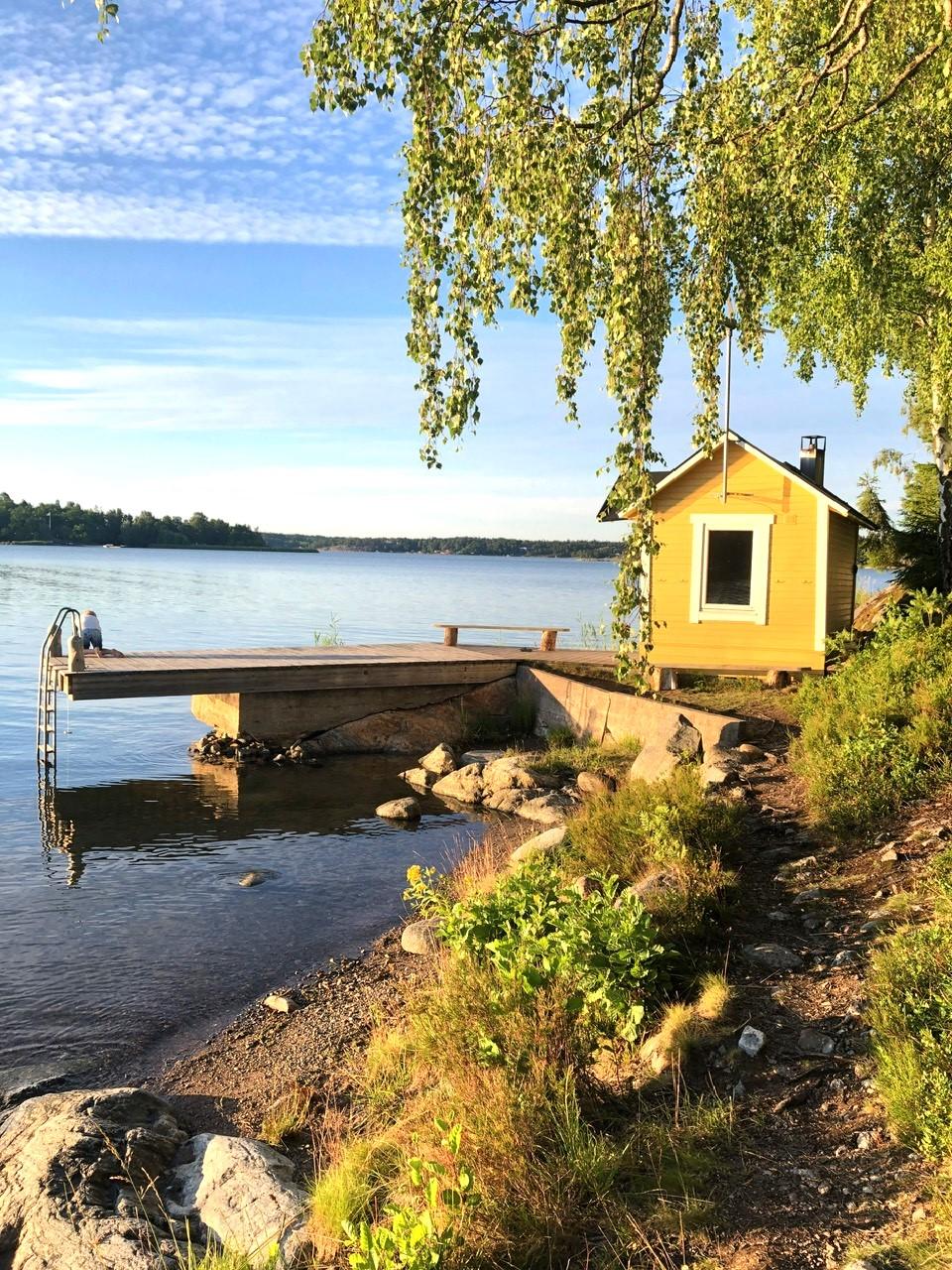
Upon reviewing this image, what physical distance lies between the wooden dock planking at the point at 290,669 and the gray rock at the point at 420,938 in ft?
24.9

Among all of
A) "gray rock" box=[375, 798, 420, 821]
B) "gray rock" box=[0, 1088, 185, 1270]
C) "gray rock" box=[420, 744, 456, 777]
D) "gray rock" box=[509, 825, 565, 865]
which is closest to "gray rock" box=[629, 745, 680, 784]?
"gray rock" box=[509, 825, 565, 865]

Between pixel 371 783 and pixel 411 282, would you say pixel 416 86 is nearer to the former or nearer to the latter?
pixel 411 282

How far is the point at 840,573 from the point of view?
15.8m

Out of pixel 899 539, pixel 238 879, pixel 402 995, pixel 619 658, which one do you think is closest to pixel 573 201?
pixel 619 658

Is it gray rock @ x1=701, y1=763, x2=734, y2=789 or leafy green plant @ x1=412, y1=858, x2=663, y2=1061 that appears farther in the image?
gray rock @ x1=701, y1=763, x2=734, y2=789

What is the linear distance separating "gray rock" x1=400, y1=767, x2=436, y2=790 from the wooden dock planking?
8.03 ft

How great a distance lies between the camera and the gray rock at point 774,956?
5.20 meters

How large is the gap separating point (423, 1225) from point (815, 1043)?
225cm

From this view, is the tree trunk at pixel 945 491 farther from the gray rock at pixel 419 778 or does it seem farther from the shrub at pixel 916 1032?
the shrub at pixel 916 1032

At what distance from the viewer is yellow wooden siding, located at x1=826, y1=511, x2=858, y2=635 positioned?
49.6 feet

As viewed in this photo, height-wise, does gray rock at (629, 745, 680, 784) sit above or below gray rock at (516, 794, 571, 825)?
above

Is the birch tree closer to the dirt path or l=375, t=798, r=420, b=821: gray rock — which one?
the dirt path

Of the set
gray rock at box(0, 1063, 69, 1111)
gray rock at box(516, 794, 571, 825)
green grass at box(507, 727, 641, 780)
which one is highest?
green grass at box(507, 727, 641, 780)

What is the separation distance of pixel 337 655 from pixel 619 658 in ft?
46.0
